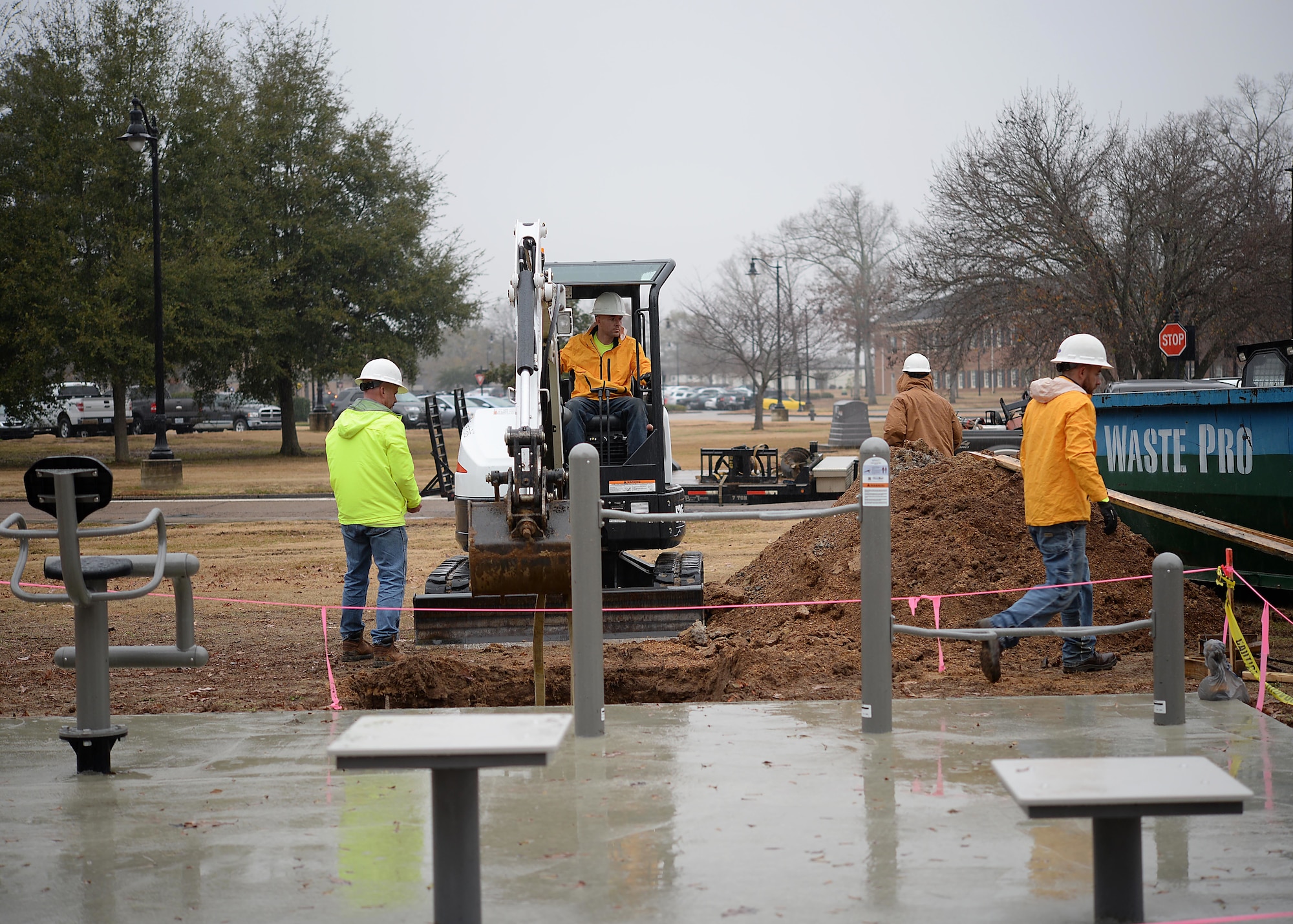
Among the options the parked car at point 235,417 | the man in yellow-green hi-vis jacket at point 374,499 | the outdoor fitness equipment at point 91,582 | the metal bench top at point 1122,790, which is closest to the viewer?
the metal bench top at point 1122,790

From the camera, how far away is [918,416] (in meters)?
11.5

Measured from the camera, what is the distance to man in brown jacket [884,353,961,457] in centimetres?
1147

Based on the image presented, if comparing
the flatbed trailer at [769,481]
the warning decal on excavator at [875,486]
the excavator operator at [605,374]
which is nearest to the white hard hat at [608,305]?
the excavator operator at [605,374]

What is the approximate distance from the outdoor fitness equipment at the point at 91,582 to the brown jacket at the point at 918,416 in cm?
750

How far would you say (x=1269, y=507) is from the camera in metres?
9.77

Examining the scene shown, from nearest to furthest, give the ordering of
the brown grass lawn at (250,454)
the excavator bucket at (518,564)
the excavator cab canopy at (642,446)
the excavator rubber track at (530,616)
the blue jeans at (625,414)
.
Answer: the excavator bucket at (518,564) → the excavator rubber track at (530,616) → the blue jeans at (625,414) → the excavator cab canopy at (642,446) → the brown grass lawn at (250,454)

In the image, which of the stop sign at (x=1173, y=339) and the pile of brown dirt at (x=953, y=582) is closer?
the pile of brown dirt at (x=953, y=582)

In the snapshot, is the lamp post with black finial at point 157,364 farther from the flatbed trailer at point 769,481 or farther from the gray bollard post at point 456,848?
the gray bollard post at point 456,848

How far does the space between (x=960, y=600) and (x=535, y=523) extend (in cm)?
326

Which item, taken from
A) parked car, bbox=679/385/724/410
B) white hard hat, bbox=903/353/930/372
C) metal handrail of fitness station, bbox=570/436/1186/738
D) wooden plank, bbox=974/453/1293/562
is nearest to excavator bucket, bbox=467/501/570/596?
metal handrail of fitness station, bbox=570/436/1186/738

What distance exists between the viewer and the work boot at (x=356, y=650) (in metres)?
8.62

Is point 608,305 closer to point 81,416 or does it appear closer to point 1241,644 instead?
point 1241,644

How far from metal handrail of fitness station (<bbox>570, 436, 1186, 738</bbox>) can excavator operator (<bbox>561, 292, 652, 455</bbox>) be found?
3908 mm

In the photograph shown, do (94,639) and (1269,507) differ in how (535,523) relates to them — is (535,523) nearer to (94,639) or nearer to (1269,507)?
(94,639)
